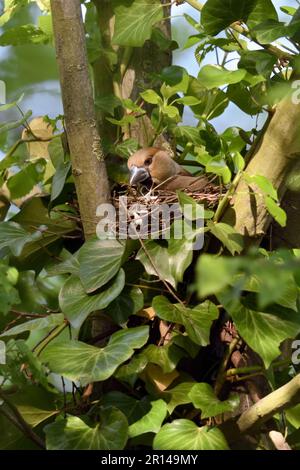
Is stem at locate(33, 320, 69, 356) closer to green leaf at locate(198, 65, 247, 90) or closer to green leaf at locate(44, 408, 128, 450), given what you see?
green leaf at locate(44, 408, 128, 450)

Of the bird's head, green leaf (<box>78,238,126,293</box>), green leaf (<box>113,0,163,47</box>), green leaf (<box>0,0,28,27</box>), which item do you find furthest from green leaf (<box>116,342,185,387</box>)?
green leaf (<box>0,0,28,27</box>)

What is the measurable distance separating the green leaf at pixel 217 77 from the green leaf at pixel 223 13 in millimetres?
158

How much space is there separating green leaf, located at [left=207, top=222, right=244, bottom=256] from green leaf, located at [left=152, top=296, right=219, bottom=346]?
0.17 m

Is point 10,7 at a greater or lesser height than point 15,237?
greater

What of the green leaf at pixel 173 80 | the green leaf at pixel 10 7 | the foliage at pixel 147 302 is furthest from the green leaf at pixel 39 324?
the green leaf at pixel 10 7

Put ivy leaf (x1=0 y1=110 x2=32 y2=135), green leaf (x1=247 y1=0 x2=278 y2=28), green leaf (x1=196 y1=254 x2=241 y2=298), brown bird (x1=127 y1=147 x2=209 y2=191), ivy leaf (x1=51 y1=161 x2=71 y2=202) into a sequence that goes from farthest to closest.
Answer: brown bird (x1=127 y1=147 x2=209 y2=191) → ivy leaf (x1=0 y1=110 x2=32 y2=135) → ivy leaf (x1=51 y1=161 x2=71 y2=202) → green leaf (x1=247 y1=0 x2=278 y2=28) → green leaf (x1=196 y1=254 x2=241 y2=298)

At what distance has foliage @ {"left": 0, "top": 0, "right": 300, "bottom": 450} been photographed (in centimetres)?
198

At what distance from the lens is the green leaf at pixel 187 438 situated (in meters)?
1.95

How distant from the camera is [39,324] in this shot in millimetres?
2211

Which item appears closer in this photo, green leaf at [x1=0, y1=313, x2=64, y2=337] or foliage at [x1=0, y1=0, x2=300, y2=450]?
foliage at [x1=0, y1=0, x2=300, y2=450]

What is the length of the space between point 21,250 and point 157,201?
56 cm

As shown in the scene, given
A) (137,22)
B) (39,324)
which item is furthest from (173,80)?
(39,324)

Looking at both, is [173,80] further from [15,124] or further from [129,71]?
[15,124]

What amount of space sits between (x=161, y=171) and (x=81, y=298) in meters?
0.86
